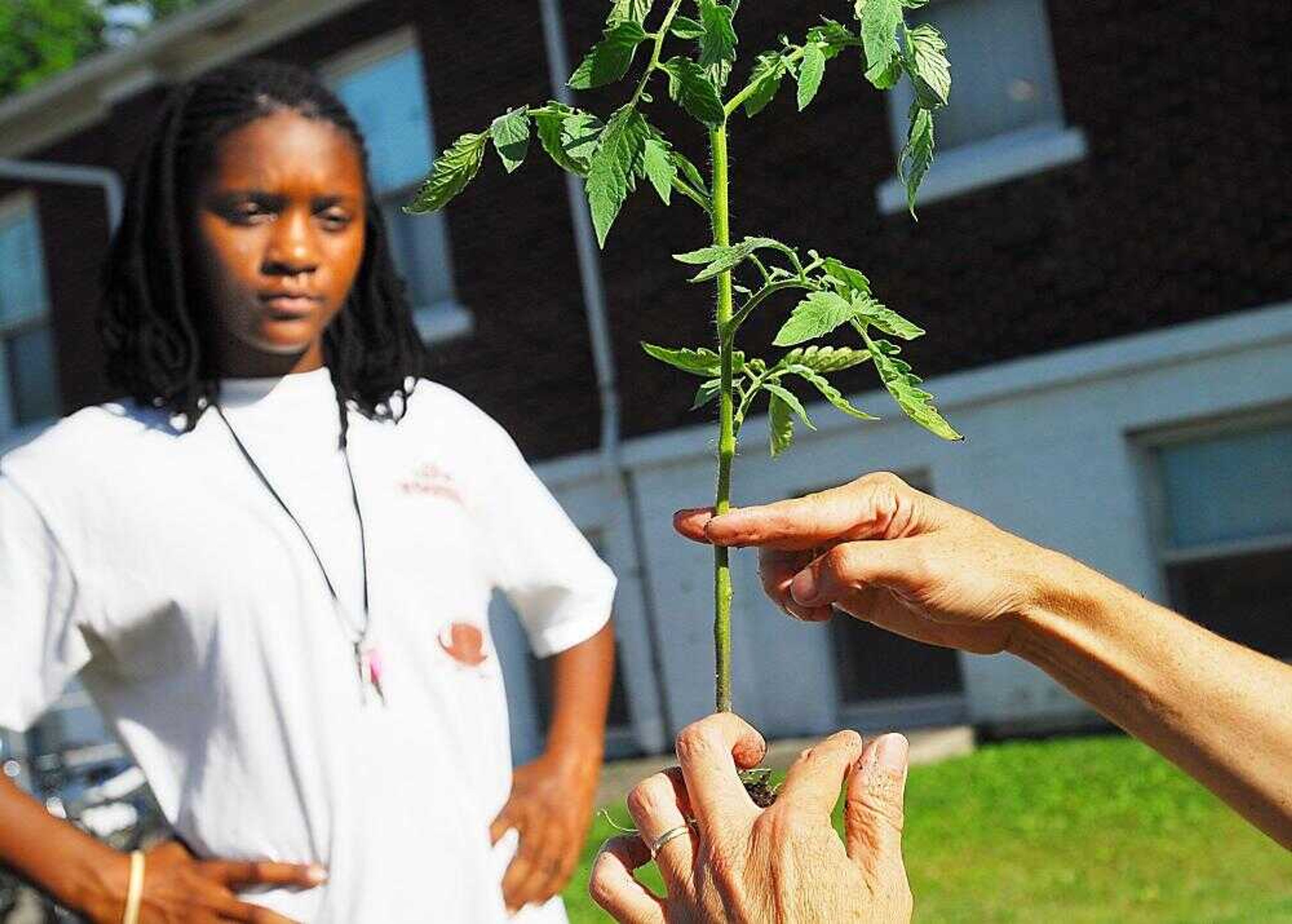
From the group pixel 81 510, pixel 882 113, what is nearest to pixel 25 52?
pixel 882 113

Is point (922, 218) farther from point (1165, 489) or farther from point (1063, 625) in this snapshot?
point (1063, 625)

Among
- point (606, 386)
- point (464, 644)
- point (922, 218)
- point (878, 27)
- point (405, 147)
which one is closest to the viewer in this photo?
point (878, 27)

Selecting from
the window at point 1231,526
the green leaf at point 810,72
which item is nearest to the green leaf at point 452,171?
the green leaf at point 810,72

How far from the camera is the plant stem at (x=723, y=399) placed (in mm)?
1228

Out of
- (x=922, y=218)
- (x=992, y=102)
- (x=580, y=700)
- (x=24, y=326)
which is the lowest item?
(x=580, y=700)

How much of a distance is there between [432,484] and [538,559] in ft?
0.61

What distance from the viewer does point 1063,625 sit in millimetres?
1654

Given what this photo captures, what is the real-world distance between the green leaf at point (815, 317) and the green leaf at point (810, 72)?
0.13 m

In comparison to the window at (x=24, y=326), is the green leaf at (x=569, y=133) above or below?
below

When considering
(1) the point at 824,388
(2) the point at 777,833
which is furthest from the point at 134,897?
(1) the point at 824,388

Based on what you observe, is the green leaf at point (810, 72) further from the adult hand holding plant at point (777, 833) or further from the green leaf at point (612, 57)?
the adult hand holding plant at point (777, 833)

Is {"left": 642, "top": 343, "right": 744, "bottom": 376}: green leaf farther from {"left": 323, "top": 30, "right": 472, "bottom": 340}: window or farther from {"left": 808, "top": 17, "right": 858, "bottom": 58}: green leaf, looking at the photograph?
{"left": 323, "top": 30, "right": 472, "bottom": 340}: window

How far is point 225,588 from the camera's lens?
7.14 ft

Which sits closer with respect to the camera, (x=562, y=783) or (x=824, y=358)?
(x=824, y=358)
